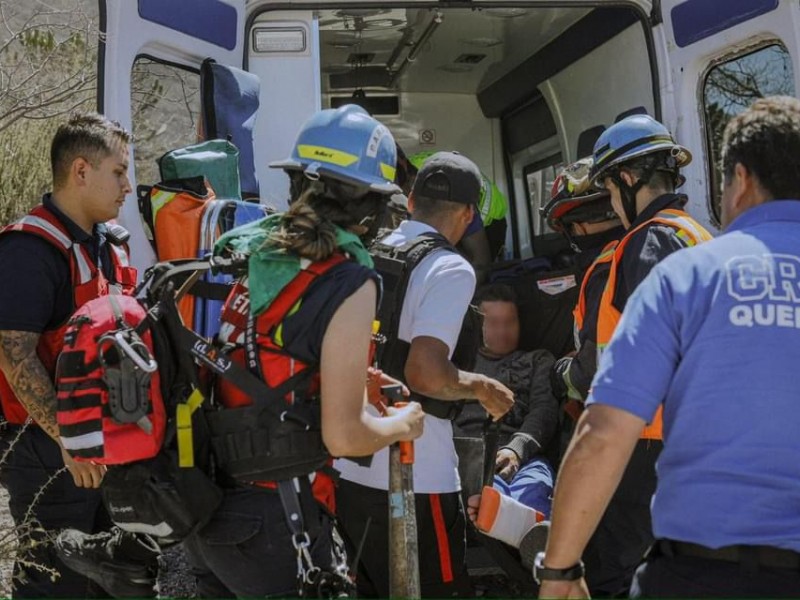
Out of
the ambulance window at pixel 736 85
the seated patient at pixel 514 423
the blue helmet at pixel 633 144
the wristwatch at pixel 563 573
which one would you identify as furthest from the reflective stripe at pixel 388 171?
the ambulance window at pixel 736 85

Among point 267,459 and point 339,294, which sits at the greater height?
point 339,294

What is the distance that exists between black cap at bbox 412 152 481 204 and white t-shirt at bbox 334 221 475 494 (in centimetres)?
15

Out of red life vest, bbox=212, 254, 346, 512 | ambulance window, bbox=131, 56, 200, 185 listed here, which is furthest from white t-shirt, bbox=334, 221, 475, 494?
ambulance window, bbox=131, 56, 200, 185

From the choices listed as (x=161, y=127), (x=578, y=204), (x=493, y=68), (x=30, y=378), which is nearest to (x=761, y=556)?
(x=30, y=378)

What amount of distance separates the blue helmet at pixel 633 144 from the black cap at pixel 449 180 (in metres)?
0.44

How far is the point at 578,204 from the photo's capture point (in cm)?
464

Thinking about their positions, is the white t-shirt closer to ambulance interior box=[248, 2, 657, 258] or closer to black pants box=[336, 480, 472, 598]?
black pants box=[336, 480, 472, 598]

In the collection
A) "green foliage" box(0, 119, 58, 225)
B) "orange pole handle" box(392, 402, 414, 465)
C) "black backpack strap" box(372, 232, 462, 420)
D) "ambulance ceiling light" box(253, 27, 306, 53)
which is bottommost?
"orange pole handle" box(392, 402, 414, 465)

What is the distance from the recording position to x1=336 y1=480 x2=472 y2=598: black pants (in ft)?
11.1

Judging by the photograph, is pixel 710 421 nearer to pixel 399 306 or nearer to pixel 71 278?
pixel 399 306

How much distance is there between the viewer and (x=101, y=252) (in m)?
3.68

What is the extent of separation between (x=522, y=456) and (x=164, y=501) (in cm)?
242

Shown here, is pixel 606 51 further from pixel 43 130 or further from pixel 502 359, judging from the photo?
pixel 43 130

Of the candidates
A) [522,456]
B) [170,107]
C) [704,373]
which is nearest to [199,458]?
[704,373]
